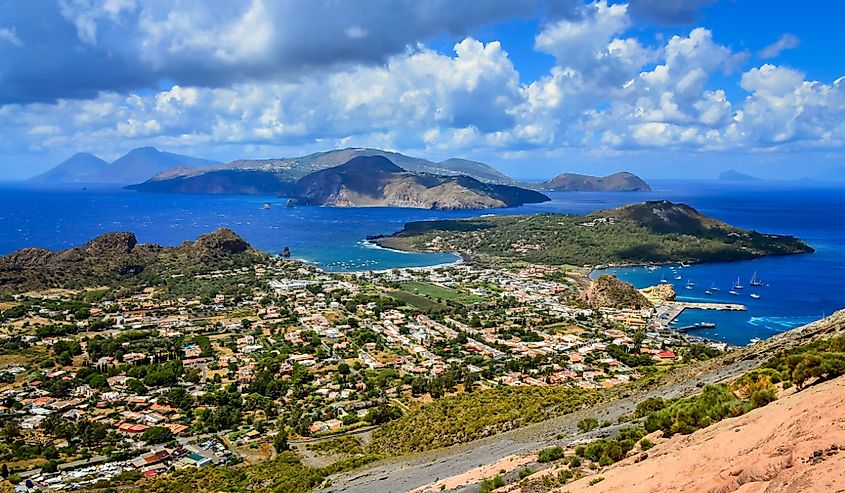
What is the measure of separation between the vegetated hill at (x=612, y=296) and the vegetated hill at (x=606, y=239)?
3156cm

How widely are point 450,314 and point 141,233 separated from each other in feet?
353

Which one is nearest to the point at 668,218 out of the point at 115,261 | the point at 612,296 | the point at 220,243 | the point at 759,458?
the point at 612,296

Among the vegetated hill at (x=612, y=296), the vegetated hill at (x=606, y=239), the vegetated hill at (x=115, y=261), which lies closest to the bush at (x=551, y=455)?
the vegetated hill at (x=612, y=296)

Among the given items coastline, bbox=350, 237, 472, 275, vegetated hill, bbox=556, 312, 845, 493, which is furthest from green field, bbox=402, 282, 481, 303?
vegetated hill, bbox=556, 312, 845, 493

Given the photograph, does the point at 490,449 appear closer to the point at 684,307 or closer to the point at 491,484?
the point at 491,484

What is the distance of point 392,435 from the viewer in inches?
1204

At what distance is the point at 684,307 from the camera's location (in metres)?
69.2

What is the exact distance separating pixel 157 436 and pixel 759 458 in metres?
32.5

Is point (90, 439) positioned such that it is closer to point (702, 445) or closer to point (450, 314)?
point (702, 445)

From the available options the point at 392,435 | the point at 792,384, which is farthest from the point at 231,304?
the point at 792,384

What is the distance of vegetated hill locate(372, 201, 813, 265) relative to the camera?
106812 millimetres

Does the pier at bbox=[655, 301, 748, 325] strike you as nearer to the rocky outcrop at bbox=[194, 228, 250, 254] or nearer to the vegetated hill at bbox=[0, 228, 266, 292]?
the vegetated hill at bbox=[0, 228, 266, 292]

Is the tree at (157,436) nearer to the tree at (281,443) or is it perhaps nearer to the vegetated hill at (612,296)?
the tree at (281,443)

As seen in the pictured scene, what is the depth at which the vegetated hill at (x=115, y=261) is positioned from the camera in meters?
79.2
